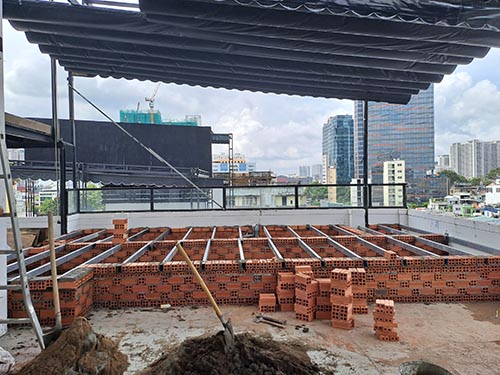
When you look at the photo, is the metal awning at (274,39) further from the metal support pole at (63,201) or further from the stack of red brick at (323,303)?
the stack of red brick at (323,303)

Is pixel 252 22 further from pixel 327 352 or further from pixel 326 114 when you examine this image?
pixel 326 114

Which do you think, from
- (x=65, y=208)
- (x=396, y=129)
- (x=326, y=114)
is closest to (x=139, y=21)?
(x=65, y=208)

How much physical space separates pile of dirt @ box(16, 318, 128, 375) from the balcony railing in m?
6.38

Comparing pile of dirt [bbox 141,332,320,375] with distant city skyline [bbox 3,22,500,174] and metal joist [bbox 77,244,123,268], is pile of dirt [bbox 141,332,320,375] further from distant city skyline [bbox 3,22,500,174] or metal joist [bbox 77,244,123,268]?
distant city skyline [bbox 3,22,500,174]

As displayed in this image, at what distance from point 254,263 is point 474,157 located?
1394 cm

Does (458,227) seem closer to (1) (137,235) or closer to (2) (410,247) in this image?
(2) (410,247)

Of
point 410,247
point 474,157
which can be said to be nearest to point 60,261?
point 410,247

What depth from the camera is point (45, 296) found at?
3793mm

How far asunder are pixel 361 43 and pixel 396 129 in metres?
6.68

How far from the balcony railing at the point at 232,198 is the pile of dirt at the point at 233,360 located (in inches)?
253

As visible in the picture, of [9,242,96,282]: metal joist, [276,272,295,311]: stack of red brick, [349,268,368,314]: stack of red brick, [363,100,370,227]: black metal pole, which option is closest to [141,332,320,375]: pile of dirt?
[276,272,295,311]: stack of red brick

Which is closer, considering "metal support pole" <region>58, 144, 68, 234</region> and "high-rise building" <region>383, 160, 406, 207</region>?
"metal support pole" <region>58, 144, 68, 234</region>

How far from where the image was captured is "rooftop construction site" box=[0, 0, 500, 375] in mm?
2754

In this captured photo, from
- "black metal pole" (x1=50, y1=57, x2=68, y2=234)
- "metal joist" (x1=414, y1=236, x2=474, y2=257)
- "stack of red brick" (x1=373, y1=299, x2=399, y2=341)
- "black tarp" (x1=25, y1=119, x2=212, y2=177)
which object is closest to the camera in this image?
"stack of red brick" (x1=373, y1=299, x2=399, y2=341)
